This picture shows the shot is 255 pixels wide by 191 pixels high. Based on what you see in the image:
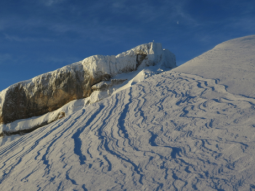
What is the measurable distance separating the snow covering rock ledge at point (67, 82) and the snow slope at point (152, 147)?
5.40m

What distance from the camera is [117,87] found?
34.9ft

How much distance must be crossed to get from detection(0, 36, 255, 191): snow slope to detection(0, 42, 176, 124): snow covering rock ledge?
17.7 feet

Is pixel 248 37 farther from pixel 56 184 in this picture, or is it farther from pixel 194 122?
pixel 56 184

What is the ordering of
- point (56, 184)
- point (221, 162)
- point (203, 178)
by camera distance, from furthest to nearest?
point (56, 184)
point (221, 162)
point (203, 178)

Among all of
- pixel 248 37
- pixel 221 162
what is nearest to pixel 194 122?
pixel 221 162

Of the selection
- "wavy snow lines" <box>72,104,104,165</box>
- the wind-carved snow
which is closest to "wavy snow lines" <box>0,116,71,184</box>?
the wind-carved snow

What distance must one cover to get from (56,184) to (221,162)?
209cm

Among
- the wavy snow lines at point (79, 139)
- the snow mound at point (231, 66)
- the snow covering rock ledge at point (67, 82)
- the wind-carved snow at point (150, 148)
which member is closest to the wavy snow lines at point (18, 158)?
the wind-carved snow at point (150, 148)

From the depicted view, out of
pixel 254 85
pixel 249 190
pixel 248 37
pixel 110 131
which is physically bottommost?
pixel 249 190

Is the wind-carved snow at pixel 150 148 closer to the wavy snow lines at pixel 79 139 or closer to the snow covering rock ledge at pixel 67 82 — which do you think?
the wavy snow lines at pixel 79 139

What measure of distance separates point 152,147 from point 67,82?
8701 mm

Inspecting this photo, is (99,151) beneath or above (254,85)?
beneath

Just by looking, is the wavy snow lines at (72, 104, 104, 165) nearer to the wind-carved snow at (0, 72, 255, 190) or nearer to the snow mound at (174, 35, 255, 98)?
the wind-carved snow at (0, 72, 255, 190)

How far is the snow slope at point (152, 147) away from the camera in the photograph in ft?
8.77
